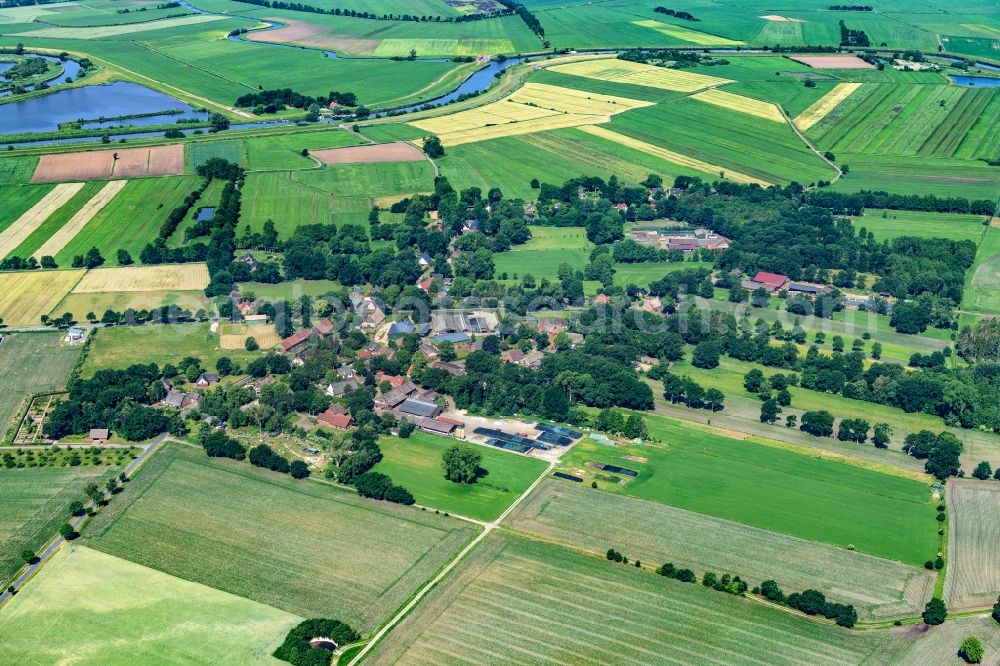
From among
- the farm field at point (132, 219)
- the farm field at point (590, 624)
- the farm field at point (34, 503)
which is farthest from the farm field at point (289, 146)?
the farm field at point (590, 624)

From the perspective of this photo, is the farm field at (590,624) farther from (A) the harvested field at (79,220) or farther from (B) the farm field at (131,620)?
(A) the harvested field at (79,220)

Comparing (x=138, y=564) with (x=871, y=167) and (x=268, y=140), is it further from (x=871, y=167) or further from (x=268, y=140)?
(x=871, y=167)

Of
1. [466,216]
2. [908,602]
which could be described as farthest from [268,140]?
[908,602]

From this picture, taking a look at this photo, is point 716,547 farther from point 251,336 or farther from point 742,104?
point 742,104

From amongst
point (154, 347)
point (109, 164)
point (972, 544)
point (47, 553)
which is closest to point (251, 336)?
point (154, 347)

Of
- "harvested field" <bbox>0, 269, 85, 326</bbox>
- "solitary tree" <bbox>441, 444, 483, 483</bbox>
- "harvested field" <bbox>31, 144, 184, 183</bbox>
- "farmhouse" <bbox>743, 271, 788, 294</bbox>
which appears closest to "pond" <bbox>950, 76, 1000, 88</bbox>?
"farmhouse" <bbox>743, 271, 788, 294</bbox>

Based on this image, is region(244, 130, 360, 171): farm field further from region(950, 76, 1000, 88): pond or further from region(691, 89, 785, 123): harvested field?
region(950, 76, 1000, 88): pond
